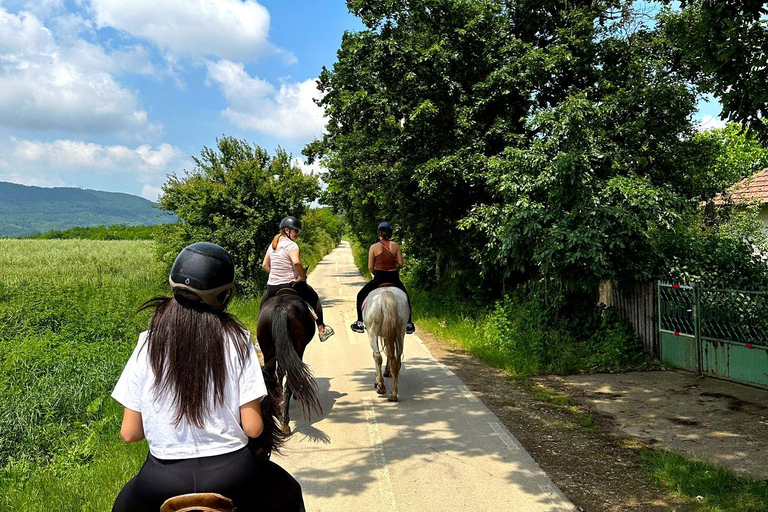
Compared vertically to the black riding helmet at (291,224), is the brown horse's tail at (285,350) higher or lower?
lower

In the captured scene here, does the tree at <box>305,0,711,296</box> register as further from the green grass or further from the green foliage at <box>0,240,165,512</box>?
the green foliage at <box>0,240,165,512</box>

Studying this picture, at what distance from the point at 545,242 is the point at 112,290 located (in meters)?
10.7

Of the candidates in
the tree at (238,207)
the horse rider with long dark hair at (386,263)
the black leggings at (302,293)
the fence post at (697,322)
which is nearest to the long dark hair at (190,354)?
the black leggings at (302,293)

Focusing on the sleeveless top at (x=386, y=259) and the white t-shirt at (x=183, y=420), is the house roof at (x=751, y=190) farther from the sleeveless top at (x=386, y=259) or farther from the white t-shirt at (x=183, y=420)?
the white t-shirt at (x=183, y=420)

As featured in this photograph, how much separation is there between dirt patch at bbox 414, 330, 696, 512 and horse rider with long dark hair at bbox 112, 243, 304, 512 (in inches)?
142

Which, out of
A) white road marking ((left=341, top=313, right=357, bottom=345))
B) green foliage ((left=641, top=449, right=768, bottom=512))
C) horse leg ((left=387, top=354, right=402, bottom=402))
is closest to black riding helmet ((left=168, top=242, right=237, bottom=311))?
green foliage ((left=641, top=449, right=768, bottom=512))

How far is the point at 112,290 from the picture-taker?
543 inches

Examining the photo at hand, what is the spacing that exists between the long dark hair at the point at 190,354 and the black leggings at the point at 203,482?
7.5 inches

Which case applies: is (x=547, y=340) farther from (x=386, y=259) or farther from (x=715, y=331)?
(x=386, y=259)

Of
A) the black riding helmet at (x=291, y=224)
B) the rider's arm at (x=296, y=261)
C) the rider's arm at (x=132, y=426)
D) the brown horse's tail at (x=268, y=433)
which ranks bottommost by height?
the brown horse's tail at (x=268, y=433)

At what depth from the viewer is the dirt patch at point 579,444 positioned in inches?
194

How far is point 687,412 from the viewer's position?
739 cm

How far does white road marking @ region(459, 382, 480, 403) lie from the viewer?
26.7 ft

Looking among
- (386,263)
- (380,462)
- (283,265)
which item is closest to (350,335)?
(386,263)
